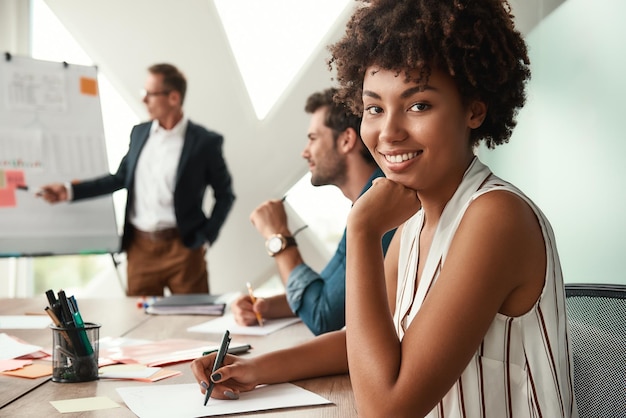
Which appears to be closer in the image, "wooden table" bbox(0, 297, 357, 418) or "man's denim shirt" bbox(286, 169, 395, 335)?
"wooden table" bbox(0, 297, 357, 418)

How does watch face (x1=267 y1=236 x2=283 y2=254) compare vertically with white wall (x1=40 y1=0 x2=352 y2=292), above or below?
below

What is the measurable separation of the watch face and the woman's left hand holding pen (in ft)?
2.41

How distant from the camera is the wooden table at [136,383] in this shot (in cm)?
126

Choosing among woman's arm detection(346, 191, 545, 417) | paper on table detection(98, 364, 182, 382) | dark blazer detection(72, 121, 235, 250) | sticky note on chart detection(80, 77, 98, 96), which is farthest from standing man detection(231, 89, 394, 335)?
→ sticky note on chart detection(80, 77, 98, 96)

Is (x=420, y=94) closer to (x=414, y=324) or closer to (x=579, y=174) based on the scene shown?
(x=414, y=324)

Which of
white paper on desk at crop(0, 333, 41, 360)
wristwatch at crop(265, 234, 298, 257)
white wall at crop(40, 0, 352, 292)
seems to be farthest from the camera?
white wall at crop(40, 0, 352, 292)

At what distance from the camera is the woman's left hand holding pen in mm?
1338

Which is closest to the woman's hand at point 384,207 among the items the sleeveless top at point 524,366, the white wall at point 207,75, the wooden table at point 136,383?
the sleeveless top at point 524,366

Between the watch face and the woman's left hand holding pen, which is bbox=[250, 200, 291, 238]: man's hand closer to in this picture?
the watch face

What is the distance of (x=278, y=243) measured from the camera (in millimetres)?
2146

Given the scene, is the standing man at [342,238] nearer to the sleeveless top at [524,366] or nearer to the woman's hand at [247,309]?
the woman's hand at [247,309]

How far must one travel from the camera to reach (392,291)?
1.43m

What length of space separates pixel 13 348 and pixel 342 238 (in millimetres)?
889

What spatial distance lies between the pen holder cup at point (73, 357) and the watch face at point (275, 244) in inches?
29.7
